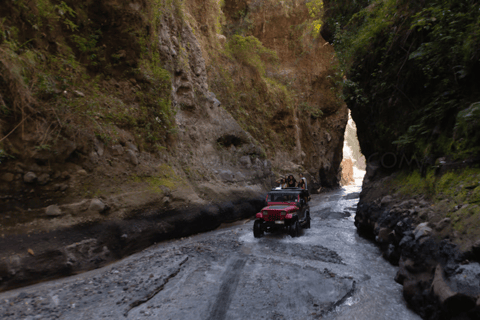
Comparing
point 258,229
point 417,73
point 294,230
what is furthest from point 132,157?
point 417,73

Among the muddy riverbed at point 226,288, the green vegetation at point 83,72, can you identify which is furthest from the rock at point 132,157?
the muddy riverbed at point 226,288

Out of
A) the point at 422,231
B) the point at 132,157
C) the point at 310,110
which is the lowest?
the point at 422,231

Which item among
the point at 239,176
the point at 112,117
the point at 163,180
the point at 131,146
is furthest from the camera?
the point at 239,176

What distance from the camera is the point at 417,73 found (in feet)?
23.2

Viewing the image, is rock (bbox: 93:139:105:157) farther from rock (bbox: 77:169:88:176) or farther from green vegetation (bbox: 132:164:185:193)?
green vegetation (bbox: 132:164:185:193)

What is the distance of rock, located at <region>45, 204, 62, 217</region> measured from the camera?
5977 mm

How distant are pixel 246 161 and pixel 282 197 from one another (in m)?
5.49

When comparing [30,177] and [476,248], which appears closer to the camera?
[476,248]

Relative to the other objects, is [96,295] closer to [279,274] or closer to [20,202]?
[20,202]

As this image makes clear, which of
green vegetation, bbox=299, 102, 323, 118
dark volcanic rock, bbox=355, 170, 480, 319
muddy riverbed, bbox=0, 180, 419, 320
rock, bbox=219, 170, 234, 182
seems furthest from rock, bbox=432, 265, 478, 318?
green vegetation, bbox=299, 102, 323, 118

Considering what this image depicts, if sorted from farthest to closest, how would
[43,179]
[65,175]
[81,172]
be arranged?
[81,172], [65,175], [43,179]

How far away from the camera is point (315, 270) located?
5781 mm

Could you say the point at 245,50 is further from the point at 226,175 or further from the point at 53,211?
the point at 53,211

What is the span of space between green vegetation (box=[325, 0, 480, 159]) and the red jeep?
4.08 metres
